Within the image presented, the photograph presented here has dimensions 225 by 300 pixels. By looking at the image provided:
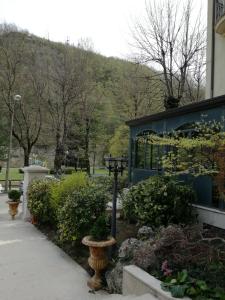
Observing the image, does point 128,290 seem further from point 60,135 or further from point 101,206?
point 60,135

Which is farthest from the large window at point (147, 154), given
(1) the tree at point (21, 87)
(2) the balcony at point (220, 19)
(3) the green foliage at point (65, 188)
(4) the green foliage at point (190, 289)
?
(1) the tree at point (21, 87)

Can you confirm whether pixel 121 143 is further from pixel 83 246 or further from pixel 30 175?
pixel 83 246

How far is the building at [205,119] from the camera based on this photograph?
680cm

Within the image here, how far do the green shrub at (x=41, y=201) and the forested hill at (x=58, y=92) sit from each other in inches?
597

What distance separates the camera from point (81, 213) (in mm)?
6781

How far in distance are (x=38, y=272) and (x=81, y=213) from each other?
1.43m

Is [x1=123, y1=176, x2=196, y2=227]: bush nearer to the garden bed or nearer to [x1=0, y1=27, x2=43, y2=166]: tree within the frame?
the garden bed

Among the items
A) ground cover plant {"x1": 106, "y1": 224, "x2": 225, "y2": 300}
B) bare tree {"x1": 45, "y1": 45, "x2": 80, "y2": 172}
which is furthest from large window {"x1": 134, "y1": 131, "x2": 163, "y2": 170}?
bare tree {"x1": 45, "y1": 45, "x2": 80, "y2": 172}

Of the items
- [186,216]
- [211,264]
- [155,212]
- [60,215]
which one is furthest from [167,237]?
[60,215]

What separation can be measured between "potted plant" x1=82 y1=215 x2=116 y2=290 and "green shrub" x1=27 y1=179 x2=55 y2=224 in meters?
4.02

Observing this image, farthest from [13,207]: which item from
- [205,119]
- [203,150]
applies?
[203,150]

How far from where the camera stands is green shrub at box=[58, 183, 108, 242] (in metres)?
6.74

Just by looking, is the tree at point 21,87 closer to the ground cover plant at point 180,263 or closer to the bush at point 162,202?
the bush at point 162,202

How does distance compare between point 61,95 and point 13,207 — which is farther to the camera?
point 61,95
